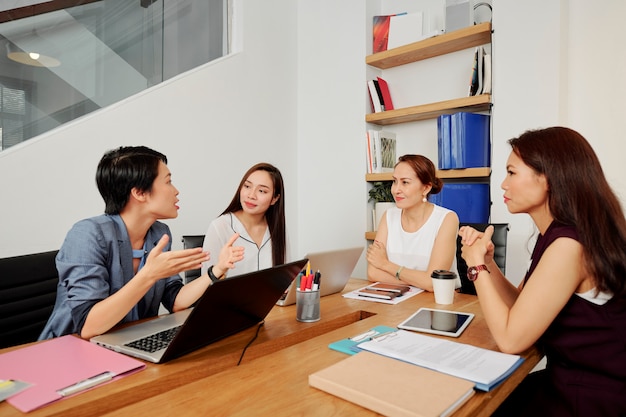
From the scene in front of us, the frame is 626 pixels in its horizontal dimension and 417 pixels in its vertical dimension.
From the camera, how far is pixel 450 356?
101 centimetres

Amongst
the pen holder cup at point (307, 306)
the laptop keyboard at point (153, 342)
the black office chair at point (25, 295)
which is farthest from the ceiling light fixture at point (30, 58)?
the pen holder cup at point (307, 306)

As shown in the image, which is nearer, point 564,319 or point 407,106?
point 564,319

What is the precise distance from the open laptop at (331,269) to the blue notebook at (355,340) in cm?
39

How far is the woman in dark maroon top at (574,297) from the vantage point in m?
1.09

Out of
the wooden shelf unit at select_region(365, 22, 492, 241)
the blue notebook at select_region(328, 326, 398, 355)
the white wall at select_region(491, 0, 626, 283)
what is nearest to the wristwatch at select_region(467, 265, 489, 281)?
the blue notebook at select_region(328, 326, 398, 355)

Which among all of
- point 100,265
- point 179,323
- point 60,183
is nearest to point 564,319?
point 179,323

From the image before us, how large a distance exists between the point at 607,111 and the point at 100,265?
2766 mm

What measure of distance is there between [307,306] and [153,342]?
1.61ft

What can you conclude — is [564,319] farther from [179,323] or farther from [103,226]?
[103,226]

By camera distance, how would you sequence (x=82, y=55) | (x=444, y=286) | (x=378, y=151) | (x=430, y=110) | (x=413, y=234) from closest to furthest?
(x=444, y=286), (x=413, y=234), (x=82, y=55), (x=430, y=110), (x=378, y=151)

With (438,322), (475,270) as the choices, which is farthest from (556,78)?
(438,322)

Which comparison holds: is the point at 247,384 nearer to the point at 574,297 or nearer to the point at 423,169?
the point at 574,297

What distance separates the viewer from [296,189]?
3844 mm

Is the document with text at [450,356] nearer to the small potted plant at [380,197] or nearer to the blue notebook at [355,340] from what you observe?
the blue notebook at [355,340]
